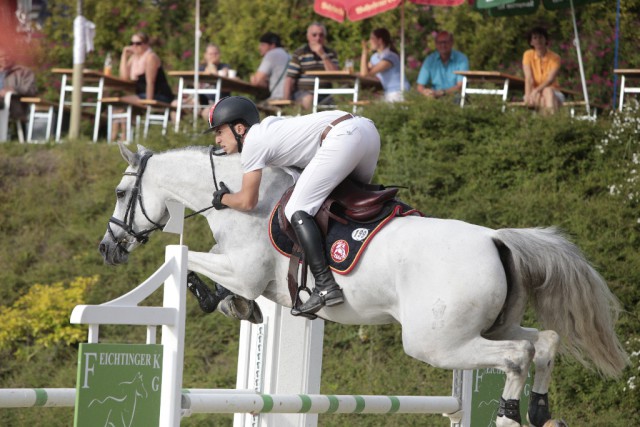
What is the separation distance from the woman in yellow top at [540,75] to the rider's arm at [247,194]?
510 cm

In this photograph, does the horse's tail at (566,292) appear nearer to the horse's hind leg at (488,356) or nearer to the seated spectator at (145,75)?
the horse's hind leg at (488,356)

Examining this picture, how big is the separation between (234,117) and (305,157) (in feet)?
1.30

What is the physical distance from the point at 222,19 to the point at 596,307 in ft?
38.7

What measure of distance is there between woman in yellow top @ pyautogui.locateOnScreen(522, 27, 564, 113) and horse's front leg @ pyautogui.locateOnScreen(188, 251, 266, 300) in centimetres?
517

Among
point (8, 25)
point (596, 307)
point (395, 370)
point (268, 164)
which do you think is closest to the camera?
point (8, 25)

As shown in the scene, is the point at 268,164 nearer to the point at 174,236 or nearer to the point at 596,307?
the point at 596,307

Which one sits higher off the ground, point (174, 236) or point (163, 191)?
point (163, 191)

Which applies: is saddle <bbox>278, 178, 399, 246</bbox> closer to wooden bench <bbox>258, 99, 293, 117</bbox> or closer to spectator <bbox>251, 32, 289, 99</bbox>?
wooden bench <bbox>258, 99, 293, 117</bbox>

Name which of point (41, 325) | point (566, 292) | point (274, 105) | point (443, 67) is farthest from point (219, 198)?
point (443, 67)

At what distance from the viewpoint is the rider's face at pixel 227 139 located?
496 centimetres

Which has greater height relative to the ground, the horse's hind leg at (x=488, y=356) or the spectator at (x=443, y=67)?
the spectator at (x=443, y=67)

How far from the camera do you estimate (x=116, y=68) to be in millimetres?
14969

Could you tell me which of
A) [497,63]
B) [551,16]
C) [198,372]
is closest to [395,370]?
[198,372]

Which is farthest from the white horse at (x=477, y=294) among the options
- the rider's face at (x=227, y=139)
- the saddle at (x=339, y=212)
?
the rider's face at (x=227, y=139)
